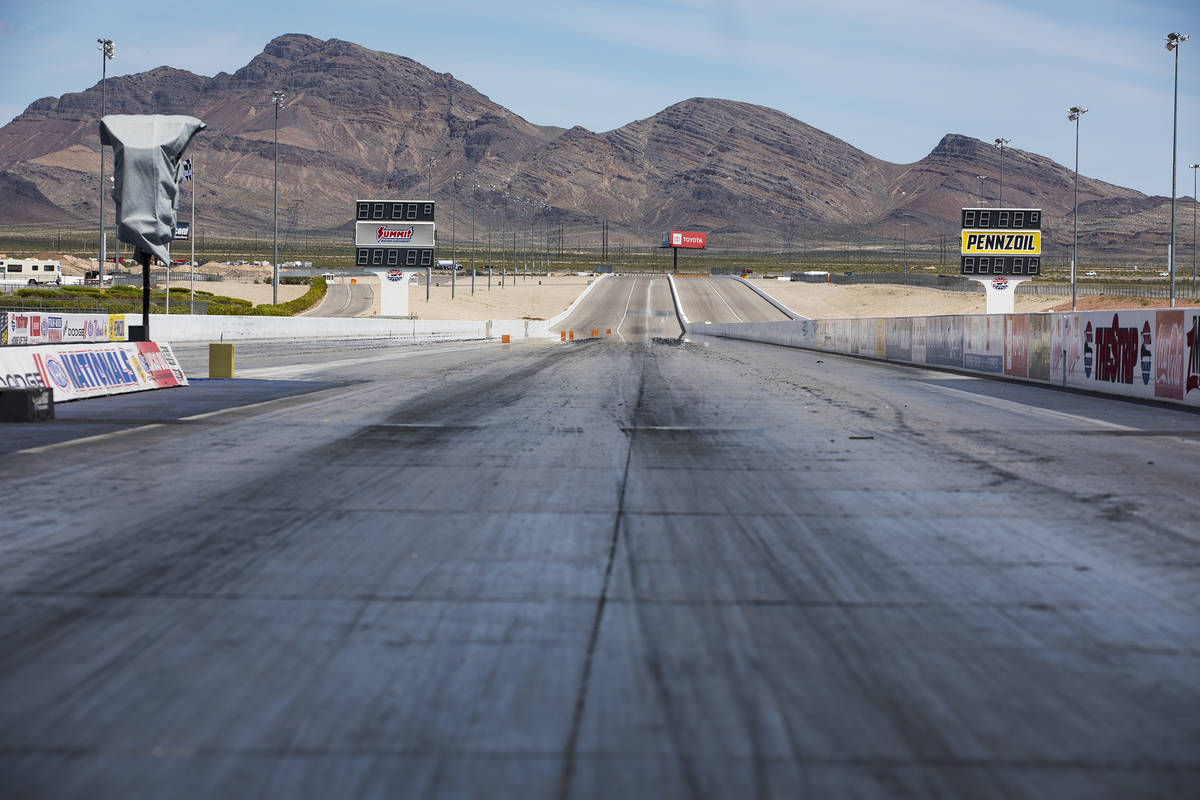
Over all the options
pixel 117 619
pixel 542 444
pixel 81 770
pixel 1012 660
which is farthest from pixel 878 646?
pixel 542 444

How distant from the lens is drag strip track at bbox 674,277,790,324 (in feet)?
358

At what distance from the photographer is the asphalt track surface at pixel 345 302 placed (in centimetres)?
9462

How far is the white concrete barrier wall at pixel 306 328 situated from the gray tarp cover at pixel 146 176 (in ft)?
70.6

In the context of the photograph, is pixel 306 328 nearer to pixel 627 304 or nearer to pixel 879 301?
pixel 627 304

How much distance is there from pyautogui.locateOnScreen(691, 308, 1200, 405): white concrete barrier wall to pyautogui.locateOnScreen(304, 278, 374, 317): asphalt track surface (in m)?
66.0

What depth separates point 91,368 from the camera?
60.9 feet

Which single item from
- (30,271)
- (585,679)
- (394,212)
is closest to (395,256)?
(394,212)

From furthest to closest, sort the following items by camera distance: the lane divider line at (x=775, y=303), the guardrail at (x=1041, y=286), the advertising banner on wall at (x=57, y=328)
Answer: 1. the lane divider line at (x=775, y=303)
2. the guardrail at (x=1041, y=286)
3. the advertising banner on wall at (x=57, y=328)

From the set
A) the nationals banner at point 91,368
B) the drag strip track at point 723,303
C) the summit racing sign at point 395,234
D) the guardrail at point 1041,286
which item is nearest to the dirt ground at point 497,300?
the summit racing sign at point 395,234

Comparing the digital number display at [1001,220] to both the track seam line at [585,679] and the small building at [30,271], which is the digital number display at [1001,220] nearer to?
the track seam line at [585,679]

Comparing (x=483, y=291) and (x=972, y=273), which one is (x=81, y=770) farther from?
(x=483, y=291)

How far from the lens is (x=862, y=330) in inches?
1625

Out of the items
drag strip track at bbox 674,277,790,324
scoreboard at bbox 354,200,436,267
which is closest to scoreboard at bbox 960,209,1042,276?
drag strip track at bbox 674,277,790,324

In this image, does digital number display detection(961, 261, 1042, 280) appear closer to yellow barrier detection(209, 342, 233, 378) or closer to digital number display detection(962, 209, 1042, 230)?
digital number display detection(962, 209, 1042, 230)
